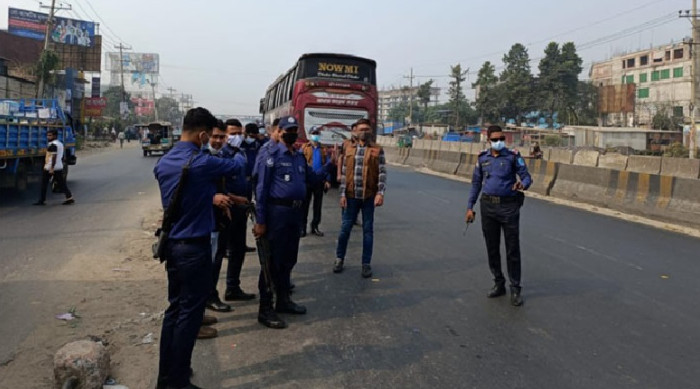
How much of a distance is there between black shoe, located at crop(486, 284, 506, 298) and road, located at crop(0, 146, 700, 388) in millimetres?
140

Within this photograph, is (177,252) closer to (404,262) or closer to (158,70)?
(404,262)

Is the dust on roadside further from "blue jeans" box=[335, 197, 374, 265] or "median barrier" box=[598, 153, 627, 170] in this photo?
"median barrier" box=[598, 153, 627, 170]

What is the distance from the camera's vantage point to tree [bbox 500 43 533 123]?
69750 millimetres

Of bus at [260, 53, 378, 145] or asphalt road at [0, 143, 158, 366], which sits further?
bus at [260, 53, 378, 145]

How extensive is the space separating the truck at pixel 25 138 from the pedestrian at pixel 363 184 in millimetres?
8636

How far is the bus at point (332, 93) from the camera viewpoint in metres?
15.0

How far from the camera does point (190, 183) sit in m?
3.18

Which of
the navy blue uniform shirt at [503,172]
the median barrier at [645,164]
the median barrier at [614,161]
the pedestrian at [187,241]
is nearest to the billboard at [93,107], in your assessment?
the median barrier at [614,161]

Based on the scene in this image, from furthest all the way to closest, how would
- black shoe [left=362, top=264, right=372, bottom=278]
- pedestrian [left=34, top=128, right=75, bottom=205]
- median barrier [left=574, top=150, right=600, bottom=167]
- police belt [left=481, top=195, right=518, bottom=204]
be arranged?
median barrier [left=574, top=150, right=600, bottom=167] < pedestrian [left=34, top=128, right=75, bottom=205] < black shoe [left=362, top=264, right=372, bottom=278] < police belt [left=481, top=195, right=518, bottom=204]

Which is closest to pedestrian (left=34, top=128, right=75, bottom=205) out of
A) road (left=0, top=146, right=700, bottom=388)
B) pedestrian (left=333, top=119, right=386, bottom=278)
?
road (left=0, top=146, right=700, bottom=388)

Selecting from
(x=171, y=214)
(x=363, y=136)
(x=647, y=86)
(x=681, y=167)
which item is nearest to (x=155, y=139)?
(x=681, y=167)

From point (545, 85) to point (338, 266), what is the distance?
226 feet

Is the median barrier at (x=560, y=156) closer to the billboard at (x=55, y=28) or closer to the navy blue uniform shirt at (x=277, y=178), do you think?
the navy blue uniform shirt at (x=277, y=178)

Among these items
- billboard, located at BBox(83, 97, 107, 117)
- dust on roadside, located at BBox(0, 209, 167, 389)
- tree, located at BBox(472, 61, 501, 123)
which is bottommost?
dust on roadside, located at BBox(0, 209, 167, 389)
